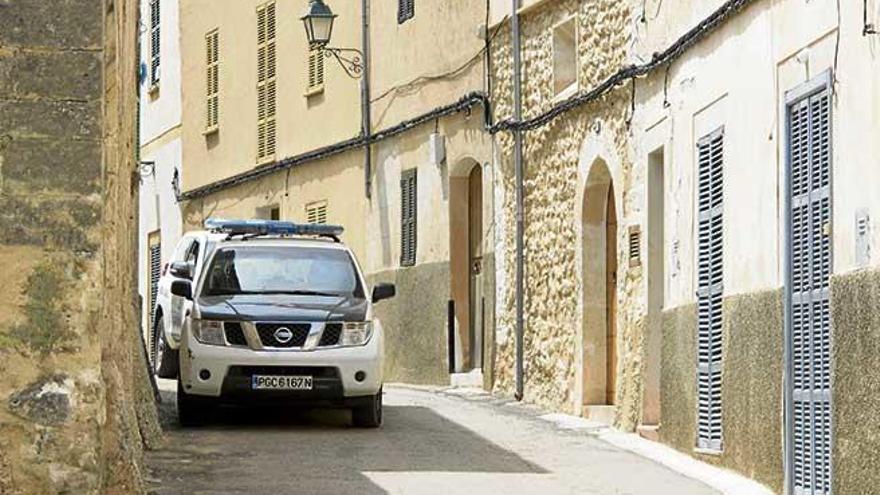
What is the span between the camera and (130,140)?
1486 cm

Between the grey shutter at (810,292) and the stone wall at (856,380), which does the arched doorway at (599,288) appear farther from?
the stone wall at (856,380)

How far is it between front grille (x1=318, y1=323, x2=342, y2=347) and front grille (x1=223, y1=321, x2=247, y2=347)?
2.22 ft

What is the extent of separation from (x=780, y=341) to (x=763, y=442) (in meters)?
0.85

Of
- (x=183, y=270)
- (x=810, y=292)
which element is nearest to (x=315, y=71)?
(x=183, y=270)

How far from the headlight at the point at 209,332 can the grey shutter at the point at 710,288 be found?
4131 millimetres

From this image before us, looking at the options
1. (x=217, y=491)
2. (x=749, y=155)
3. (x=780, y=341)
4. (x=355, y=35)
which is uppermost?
(x=355, y=35)

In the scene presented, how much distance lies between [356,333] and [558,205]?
394 centimetres

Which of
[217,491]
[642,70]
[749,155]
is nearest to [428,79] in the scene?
[642,70]

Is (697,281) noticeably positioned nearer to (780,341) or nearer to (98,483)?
(780,341)

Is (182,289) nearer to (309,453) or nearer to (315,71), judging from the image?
(309,453)

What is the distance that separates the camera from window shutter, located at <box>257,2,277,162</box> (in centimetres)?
3075

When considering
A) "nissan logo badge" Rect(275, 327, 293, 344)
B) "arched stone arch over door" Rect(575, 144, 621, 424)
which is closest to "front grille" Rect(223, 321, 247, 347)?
"nissan logo badge" Rect(275, 327, 293, 344)

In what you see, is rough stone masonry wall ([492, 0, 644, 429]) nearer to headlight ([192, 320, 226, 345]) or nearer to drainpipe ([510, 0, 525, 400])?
drainpipe ([510, 0, 525, 400])

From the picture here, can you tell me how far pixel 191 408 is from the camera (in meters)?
17.9
